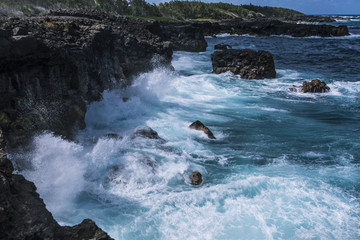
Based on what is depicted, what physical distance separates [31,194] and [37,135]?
5.18 m

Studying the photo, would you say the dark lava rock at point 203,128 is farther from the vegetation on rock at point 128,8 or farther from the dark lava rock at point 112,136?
the vegetation on rock at point 128,8

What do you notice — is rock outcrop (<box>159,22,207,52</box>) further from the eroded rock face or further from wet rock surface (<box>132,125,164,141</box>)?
wet rock surface (<box>132,125,164,141</box>)

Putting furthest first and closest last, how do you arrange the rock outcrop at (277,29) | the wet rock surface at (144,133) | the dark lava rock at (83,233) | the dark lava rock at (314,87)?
the rock outcrop at (277,29) < the dark lava rock at (314,87) < the wet rock surface at (144,133) < the dark lava rock at (83,233)

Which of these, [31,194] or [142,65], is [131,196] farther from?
[142,65]

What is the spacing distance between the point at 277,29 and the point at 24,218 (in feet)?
246

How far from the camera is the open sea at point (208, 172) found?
7227mm

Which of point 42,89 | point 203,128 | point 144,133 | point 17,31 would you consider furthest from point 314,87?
point 17,31

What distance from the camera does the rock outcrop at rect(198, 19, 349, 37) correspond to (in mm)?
62875

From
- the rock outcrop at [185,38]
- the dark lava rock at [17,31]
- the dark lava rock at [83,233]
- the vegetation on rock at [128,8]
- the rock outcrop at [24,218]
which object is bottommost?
the dark lava rock at [83,233]

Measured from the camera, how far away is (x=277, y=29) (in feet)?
233

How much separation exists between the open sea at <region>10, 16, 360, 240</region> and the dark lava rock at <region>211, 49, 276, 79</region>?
25.9 feet

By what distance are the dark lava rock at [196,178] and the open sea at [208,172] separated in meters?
0.19

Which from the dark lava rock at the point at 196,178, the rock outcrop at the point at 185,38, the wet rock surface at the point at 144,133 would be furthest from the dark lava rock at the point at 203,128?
the rock outcrop at the point at 185,38

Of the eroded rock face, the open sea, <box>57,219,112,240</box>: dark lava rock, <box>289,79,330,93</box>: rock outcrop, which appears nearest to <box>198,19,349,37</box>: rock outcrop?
<box>289,79,330,93</box>: rock outcrop
